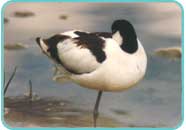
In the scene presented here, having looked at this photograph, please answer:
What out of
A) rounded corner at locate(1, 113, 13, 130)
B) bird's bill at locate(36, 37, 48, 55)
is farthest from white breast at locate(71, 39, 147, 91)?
rounded corner at locate(1, 113, 13, 130)

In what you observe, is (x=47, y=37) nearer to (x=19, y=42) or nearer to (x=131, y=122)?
(x=19, y=42)

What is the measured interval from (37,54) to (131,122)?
0.30 meters

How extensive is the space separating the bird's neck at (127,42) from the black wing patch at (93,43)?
4cm

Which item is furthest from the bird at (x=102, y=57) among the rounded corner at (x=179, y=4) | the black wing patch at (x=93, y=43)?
the rounded corner at (x=179, y=4)

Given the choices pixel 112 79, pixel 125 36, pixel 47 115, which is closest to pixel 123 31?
pixel 125 36

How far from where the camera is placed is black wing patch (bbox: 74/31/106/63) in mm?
2026

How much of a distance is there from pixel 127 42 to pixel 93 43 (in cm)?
8

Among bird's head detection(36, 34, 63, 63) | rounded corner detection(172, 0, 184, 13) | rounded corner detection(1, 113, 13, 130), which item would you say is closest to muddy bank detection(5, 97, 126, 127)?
rounded corner detection(1, 113, 13, 130)

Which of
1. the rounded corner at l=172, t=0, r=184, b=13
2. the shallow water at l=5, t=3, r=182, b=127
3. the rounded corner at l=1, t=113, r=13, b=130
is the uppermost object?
the rounded corner at l=172, t=0, r=184, b=13

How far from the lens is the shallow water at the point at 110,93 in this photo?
211cm

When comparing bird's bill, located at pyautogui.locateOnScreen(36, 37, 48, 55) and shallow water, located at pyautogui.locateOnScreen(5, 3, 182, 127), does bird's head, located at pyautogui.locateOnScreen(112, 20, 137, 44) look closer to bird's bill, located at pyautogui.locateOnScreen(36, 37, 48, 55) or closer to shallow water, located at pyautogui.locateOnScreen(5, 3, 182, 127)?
shallow water, located at pyautogui.locateOnScreen(5, 3, 182, 127)

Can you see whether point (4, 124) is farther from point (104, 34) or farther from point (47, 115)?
point (104, 34)

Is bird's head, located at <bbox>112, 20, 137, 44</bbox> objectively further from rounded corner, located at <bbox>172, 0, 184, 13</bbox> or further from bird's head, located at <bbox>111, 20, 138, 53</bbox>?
rounded corner, located at <bbox>172, 0, 184, 13</bbox>

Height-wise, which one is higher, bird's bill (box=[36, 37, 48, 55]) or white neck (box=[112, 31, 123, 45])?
white neck (box=[112, 31, 123, 45])
